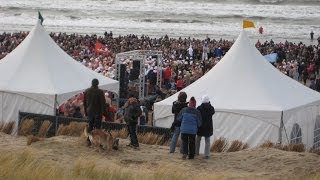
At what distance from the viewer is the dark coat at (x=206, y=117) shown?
12.4 meters

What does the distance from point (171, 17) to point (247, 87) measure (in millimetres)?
54171

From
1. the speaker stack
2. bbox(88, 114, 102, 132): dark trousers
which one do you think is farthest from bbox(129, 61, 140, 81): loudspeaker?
bbox(88, 114, 102, 132): dark trousers

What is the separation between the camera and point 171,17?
69.9m

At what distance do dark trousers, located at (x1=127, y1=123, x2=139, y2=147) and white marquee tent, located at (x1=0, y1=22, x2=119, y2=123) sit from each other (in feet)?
14.4

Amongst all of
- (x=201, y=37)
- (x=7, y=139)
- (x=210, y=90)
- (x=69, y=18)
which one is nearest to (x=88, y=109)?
(x=7, y=139)

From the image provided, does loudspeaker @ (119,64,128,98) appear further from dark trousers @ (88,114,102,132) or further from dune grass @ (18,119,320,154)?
dark trousers @ (88,114,102,132)

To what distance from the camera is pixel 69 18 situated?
231ft

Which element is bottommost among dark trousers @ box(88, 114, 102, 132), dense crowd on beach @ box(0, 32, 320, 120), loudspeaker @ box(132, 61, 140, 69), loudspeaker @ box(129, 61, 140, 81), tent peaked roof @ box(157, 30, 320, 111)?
dark trousers @ box(88, 114, 102, 132)

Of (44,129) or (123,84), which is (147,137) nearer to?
(44,129)

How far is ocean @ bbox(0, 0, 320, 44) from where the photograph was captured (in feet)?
195

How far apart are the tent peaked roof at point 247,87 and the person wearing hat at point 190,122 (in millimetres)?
3462

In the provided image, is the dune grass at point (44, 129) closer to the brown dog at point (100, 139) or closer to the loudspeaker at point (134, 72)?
the brown dog at point (100, 139)

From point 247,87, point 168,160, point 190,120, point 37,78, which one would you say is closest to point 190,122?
point 190,120

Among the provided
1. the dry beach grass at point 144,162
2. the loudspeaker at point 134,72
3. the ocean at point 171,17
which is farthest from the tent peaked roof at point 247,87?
the ocean at point 171,17
